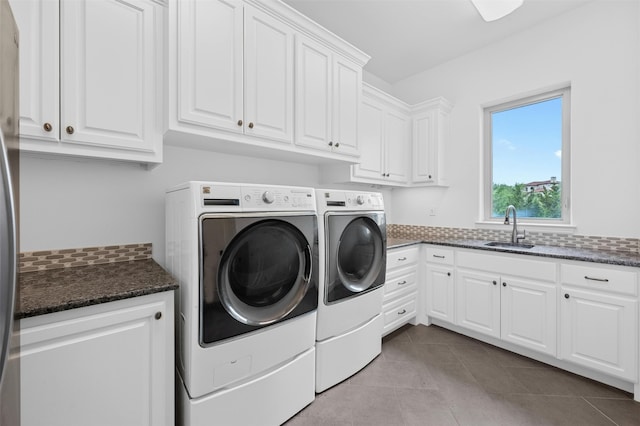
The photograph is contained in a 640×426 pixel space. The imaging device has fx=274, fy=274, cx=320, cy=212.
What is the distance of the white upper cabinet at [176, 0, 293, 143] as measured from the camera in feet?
4.71

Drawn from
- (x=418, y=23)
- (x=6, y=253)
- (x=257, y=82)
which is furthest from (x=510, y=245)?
(x=6, y=253)

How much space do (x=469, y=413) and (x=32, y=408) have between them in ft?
6.67

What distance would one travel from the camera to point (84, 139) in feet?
4.07

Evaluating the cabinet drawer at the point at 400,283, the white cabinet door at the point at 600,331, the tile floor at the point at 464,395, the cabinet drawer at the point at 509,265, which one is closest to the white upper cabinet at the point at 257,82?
the cabinet drawer at the point at 400,283

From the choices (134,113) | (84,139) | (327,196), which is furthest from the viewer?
(327,196)

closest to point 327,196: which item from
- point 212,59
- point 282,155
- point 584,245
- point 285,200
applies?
point 285,200

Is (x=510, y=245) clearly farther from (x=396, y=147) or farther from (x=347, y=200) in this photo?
(x=347, y=200)

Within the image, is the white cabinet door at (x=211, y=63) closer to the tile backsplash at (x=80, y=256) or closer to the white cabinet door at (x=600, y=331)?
the tile backsplash at (x=80, y=256)

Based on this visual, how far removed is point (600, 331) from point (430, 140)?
6.83 ft

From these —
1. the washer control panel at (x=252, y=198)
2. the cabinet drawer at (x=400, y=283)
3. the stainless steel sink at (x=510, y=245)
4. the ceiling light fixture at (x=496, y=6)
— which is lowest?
the cabinet drawer at (x=400, y=283)

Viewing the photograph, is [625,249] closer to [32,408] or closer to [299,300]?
[299,300]

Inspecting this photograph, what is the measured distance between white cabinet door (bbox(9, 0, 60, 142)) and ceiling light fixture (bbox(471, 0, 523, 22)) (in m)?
2.34

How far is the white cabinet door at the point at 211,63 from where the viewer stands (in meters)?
1.42

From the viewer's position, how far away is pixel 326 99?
2.08 meters
